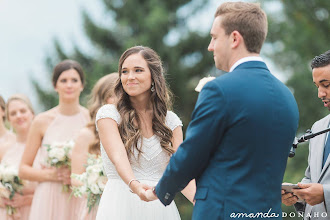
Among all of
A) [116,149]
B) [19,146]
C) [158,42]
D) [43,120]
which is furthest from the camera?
[158,42]

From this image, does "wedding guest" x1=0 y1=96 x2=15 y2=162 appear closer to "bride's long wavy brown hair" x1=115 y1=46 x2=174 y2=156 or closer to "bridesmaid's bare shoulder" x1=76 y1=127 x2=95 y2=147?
"bridesmaid's bare shoulder" x1=76 y1=127 x2=95 y2=147

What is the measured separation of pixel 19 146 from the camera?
29.2 feet

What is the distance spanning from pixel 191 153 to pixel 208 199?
314 millimetres

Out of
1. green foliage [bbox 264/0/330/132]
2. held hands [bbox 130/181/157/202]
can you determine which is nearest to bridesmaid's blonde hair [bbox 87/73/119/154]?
held hands [bbox 130/181/157/202]

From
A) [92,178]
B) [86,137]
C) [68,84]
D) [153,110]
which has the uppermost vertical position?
[68,84]

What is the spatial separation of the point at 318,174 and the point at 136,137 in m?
1.65

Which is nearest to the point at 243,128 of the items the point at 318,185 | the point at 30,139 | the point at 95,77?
the point at 318,185

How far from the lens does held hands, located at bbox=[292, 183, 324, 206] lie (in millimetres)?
4448

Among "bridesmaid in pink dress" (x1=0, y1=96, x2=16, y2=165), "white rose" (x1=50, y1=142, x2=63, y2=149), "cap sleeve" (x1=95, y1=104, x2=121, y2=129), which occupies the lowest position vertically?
"cap sleeve" (x1=95, y1=104, x2=121, y2=129)

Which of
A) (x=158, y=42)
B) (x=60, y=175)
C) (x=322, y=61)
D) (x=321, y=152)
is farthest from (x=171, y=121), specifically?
(x=158, y=42)

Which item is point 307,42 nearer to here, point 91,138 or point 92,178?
point 91,138

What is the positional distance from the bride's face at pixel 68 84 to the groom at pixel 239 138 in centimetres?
454

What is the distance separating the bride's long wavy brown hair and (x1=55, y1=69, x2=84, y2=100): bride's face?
294 cm

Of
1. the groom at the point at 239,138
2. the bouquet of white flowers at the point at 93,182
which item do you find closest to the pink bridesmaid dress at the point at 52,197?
the bouquet of white flowers at the point at 93,182
